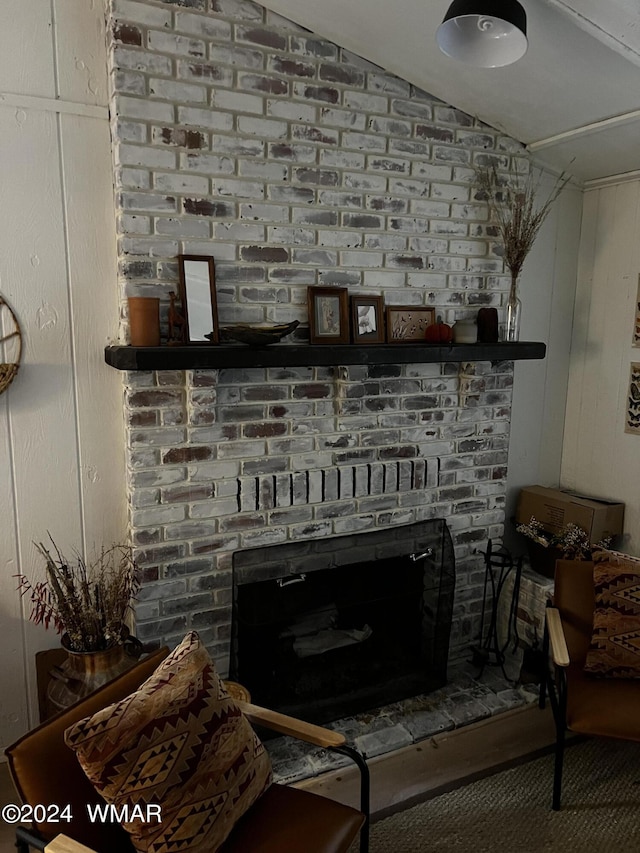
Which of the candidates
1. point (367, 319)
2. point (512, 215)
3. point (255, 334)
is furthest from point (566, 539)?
point (255, 334)

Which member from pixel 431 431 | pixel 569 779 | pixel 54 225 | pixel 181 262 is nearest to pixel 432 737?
pixel 569 779

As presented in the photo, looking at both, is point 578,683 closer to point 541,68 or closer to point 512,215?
A: point 512,215

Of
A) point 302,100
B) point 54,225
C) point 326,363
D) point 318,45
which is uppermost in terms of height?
point 318,45

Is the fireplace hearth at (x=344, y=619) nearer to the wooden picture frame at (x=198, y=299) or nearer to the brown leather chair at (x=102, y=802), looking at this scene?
the brown leather chair at (x=102, y=802)

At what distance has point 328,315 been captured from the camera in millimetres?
2535

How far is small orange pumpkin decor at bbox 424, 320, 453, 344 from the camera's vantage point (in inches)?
106

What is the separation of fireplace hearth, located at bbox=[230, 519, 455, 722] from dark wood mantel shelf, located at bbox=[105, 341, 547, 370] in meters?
0.76

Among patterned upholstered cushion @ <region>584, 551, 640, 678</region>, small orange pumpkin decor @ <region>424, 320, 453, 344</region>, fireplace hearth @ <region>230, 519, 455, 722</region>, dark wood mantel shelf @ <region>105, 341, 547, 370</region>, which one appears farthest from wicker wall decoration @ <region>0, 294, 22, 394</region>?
patterned upholstered cushion @ <region>584, 551, 640, 678</region>

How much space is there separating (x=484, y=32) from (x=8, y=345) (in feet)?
5.86

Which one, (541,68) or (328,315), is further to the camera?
(328,315)

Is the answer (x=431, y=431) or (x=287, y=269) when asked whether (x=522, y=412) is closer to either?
(x=431, y=431)

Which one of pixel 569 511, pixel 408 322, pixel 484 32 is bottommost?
pixel 569 511

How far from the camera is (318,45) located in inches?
94.6

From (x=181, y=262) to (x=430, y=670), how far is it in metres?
2.06
